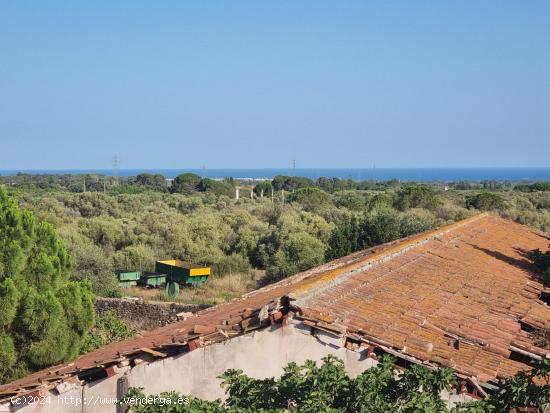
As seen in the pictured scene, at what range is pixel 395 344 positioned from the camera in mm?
8031

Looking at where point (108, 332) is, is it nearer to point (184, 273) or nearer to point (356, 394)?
point (356, 394)

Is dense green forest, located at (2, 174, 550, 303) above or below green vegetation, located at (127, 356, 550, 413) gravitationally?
below

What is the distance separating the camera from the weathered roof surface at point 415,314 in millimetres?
8195

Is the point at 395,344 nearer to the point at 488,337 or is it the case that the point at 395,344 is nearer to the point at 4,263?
the point at 488,337

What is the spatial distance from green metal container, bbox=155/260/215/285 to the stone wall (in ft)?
22.2

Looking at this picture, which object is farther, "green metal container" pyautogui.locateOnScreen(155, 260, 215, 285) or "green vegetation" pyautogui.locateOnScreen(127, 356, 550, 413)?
"green metal container" pyautogui.locateOnScreen(155, 260, 215, 285)

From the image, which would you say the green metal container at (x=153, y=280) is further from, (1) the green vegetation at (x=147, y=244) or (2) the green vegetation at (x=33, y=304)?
(2) the green vegetation at (x=33, y=304)

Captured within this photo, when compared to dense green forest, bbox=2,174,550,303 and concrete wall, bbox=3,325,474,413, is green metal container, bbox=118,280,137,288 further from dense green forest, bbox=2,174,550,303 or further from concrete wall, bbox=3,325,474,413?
concrete wall, bbox=3,325,474,413

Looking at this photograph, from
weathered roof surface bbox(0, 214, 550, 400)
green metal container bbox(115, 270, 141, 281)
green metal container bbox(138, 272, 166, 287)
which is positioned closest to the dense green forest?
green metal container bbox(115, 270, 141, 281)

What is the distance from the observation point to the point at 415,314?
972 centimetres

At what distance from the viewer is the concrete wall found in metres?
7.93

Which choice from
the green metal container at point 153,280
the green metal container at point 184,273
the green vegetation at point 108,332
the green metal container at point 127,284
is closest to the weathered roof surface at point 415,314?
the green vegetation at point 108,332

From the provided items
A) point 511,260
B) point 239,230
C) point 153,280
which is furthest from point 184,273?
point 511,260

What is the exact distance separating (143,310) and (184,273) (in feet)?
24.1
